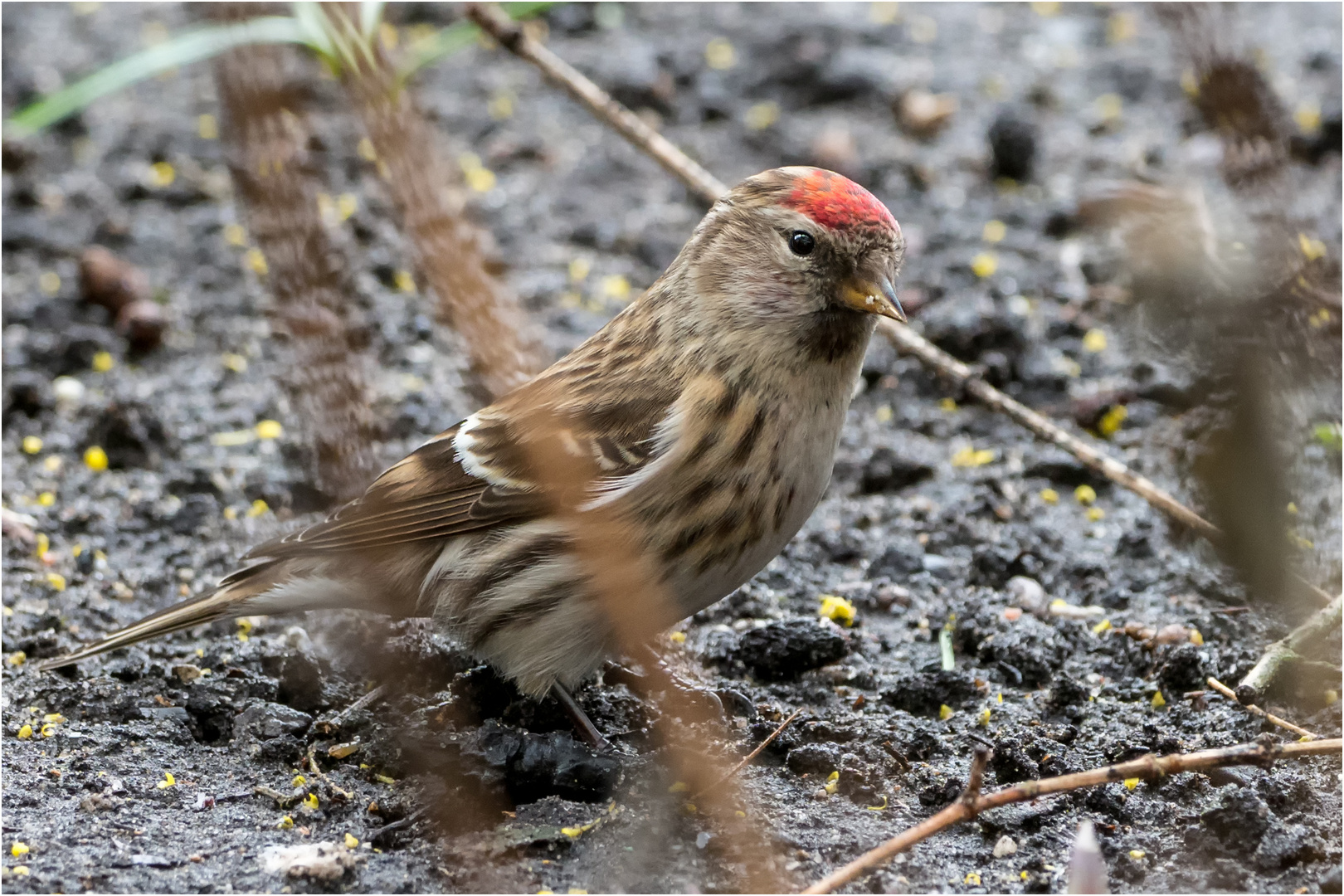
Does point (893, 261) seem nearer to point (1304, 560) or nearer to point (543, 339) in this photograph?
point (1304, 560)

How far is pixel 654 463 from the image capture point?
2980 mm

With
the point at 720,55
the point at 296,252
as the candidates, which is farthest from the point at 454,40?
the point at 296,252

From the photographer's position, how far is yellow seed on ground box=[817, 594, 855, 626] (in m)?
3.63

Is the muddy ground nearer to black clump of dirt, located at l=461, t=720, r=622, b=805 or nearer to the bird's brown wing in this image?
black clump of dirt, located at l=461, t=720, r=622, b=805

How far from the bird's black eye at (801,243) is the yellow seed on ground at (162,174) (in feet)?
12.0

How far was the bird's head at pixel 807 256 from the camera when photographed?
2.94 meters

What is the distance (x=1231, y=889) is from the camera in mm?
2477

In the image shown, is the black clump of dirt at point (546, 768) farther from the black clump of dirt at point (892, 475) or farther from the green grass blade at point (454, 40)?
the green grass blade at point (454, 40)

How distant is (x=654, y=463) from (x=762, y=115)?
137 inches

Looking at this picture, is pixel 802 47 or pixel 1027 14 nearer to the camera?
pixel 802 47

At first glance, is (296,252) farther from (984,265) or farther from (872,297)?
(984,265)

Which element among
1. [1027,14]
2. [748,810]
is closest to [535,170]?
[1027,14]

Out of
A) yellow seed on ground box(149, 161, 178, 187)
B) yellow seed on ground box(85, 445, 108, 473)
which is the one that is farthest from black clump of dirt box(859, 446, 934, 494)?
yellow seed on ground box(149, 161, 178, 187)

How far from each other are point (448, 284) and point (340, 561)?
2.46 m
